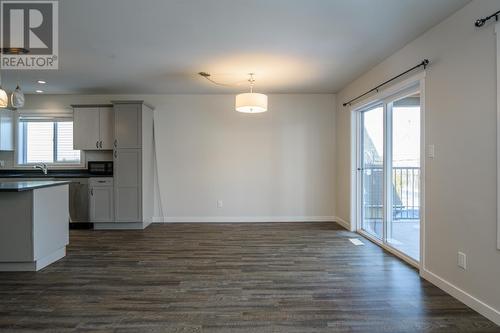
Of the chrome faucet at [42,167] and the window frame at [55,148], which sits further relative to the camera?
the window frame at [55,148]

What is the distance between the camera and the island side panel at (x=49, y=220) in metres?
3.33

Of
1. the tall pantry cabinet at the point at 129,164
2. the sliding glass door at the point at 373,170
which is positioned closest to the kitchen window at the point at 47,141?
the tall pantry cabinet at the point at 129,164

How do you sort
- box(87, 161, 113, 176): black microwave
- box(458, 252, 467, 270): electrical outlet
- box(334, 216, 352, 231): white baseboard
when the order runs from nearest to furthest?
box(458, 252, 467, 270): electrical outlet → box(334, 216, 352, 231): white baseboard → box(87, 161, 113, 176): black microwave

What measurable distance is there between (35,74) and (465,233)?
584 cm

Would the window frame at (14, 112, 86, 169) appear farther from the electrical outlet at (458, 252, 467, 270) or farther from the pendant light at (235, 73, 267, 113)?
the electrical outlet at (458, 252, 467, 270)

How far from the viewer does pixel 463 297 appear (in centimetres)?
255

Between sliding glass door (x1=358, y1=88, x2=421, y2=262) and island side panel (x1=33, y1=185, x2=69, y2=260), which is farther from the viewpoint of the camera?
sliding glass door (x1=358, y1=88, x2=421, y2=262)

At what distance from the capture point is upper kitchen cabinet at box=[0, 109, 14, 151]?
561 centimetres

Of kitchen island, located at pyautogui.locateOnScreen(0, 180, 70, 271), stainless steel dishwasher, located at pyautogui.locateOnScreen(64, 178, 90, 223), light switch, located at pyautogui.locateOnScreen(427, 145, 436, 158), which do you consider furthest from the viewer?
stainless steel dishwasher, located at pyautogui.locateOnScreen(64, 178, 90, 223)

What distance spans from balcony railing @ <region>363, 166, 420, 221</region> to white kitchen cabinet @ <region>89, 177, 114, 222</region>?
14.7 ft

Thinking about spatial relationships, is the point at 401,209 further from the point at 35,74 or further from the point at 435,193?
the point at 35,74

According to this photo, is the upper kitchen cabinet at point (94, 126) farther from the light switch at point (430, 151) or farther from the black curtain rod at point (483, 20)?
the black curtain rod at point (483, 20)

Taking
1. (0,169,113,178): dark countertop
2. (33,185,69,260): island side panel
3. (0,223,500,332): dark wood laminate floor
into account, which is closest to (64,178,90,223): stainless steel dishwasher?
(0,169,113,178): dark countertop

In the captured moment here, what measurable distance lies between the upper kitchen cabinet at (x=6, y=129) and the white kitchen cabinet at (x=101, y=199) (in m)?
1.89
